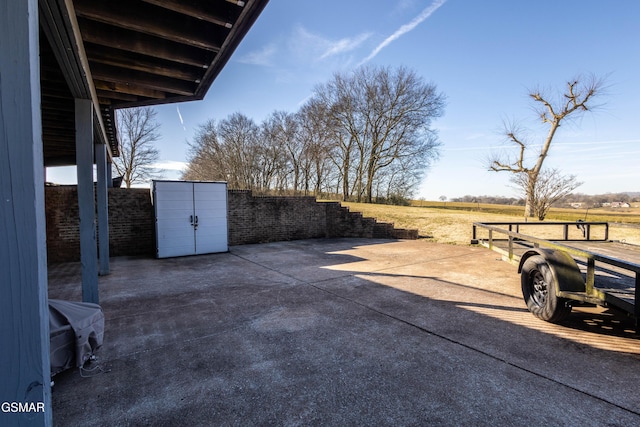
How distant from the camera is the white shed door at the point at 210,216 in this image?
9.33 m

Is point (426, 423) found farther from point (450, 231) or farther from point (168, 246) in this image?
point (450, 231)

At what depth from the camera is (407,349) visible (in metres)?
3.32

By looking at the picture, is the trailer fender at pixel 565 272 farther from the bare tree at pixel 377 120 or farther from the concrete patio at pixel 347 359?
the bare tree at pixel 377 120

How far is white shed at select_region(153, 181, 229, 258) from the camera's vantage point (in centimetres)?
878

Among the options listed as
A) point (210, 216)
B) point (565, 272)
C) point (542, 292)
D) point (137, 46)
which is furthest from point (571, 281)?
point (210, 216)

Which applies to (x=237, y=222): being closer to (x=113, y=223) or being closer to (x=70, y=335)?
(x=113, y=223)

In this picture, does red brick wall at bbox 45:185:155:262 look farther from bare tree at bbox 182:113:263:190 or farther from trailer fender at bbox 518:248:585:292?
bare tree at bbox 182:113:263:190

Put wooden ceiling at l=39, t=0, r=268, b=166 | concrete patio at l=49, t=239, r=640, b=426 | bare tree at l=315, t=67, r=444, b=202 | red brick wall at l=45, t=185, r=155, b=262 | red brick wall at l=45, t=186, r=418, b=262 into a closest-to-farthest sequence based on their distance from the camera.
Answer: concrete patio at l=49, t=239, r=640, b=426, wooden ceiling at l=39, t=0, r=268, b=166, red brick wall at l=45, t=185, r=155, b=262, red brick wall at l=45, t=186, r=418, b=262, bare tree at l=315, t=67, r=444, b=202

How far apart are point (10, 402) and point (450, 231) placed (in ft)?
42.0

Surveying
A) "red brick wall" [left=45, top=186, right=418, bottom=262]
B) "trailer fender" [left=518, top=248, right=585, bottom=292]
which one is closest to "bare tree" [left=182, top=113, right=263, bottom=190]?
"red brick wall" [left=45, top=186, right=418, bottom=262]

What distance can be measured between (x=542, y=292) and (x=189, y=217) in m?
8.69

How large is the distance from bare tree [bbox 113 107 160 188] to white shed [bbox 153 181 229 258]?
70.8ft

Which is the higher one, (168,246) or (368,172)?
(368,172)

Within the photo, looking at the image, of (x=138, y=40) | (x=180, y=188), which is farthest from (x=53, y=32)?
(x=180, y=188)
